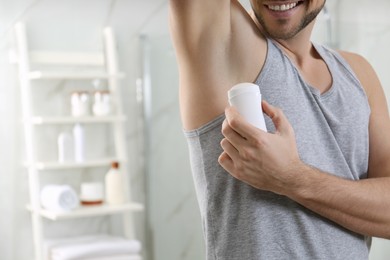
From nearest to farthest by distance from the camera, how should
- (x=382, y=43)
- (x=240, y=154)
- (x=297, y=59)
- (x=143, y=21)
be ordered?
(x=240, y=154), (x=297, y=59), (x=382, y=43), (x=143, y=21)

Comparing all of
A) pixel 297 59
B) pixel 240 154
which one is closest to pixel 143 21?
pixel 297 59

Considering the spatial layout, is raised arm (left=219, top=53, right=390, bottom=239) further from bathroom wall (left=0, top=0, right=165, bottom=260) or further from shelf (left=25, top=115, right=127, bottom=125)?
bathroom wall (left=0, top=0, right=165, bottom=260)

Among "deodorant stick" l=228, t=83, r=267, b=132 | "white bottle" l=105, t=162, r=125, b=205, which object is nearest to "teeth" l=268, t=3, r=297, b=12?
"deodorant stick" l=228, t=83, r=267, b=132

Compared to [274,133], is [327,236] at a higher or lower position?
lower

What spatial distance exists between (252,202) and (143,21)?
2.40 meters

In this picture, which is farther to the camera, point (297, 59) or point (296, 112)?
point (297, 59)

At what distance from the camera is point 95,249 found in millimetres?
2676

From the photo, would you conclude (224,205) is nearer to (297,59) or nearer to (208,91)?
(208,91)

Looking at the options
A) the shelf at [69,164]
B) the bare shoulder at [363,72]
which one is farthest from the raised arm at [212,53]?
the shelf at [69,164]

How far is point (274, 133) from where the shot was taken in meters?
0.88

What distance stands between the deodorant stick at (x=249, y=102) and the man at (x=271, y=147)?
2 centimetres

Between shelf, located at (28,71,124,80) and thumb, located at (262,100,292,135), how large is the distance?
2.07 metres

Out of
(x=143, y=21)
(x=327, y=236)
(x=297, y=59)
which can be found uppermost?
(x=143, y=21)

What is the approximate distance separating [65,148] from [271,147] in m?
2.17
